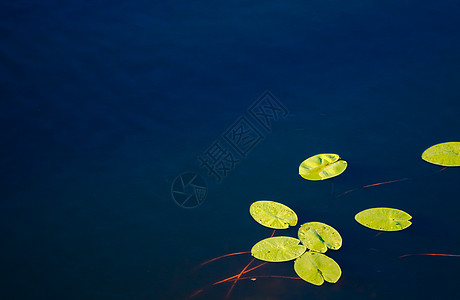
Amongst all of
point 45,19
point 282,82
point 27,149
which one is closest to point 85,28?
point 45,19

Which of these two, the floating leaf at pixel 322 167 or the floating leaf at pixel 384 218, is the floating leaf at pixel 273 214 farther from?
the floating leaf at pixel 384 218

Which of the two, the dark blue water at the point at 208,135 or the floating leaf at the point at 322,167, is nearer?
the dark blue water at the point at 208,135

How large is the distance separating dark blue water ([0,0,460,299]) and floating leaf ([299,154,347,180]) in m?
0.06

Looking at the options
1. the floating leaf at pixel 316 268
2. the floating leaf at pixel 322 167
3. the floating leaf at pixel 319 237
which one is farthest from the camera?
the floating leaf at pixel 322 167

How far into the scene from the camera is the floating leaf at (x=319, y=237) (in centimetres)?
237

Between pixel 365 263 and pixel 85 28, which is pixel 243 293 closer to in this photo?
pixel 365 263

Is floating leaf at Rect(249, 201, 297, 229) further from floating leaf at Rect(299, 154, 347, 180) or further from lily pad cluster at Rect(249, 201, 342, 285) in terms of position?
floating leaf at Rect(299, 154, 347, 180)

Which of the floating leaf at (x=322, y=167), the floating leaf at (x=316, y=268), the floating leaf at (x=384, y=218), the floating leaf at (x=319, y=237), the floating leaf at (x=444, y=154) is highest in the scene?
the floating leaf at (x=444, y=154)

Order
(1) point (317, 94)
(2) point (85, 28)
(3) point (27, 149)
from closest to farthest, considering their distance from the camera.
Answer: (3) point (27, 149) < (1) point (317, 94) < (2) point (85, 28)

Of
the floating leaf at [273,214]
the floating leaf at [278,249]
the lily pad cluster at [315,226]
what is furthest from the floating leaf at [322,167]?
the floating leaf at [278,249]

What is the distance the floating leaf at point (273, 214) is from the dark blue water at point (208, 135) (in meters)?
0.06

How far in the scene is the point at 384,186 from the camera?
274cm

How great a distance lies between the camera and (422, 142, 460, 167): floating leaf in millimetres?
2799

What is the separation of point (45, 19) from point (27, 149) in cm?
157
